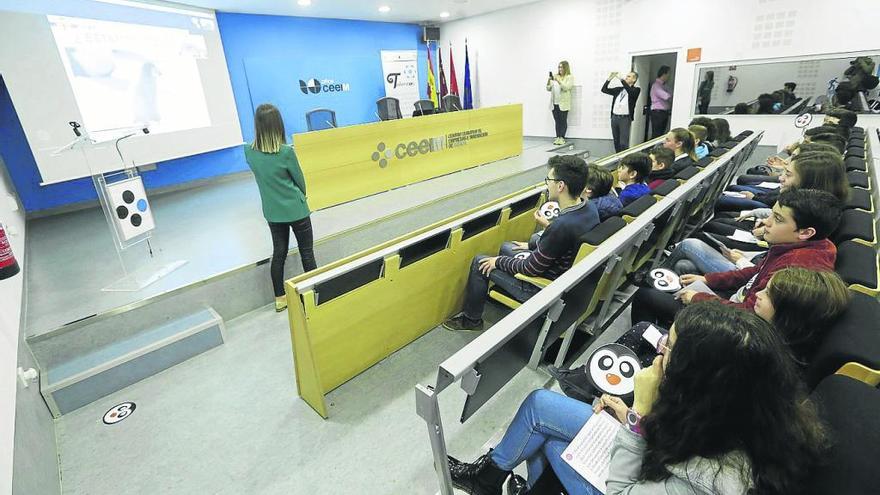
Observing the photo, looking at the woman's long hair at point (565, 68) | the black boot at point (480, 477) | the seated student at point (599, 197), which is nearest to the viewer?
the black boot at point (480, 477)

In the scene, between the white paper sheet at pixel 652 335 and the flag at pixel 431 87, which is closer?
the white paper sheet at pixel 652 335

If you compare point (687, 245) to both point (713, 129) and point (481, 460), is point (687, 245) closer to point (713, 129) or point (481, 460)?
point (481, 460)

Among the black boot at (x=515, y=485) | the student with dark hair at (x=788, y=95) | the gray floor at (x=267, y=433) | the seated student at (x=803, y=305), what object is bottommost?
the gray floor at (x=267, y=433)

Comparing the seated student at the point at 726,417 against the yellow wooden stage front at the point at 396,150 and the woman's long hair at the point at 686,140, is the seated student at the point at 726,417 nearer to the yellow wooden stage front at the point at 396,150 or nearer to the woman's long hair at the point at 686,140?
the woman's long hair at the point at 686,140

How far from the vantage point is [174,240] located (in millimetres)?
3820

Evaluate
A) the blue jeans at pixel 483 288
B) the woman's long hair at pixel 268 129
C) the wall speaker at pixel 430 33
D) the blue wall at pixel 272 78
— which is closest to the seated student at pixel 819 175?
the blue jeans at pixel 483 288

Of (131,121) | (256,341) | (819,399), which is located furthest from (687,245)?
(131,121)

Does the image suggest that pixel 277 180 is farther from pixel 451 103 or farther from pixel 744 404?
pixel 451 103

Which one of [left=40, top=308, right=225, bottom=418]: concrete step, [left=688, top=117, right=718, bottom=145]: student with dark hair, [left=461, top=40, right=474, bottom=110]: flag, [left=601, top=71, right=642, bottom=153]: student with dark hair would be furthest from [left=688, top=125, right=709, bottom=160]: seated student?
[left=461, top=40, right=474, bottom=110]: flag

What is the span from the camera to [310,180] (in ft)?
14.6

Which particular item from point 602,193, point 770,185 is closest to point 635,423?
point 602,193

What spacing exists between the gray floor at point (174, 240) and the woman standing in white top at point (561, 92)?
2410mm

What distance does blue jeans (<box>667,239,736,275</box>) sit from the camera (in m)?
2.28

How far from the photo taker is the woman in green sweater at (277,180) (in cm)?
264
